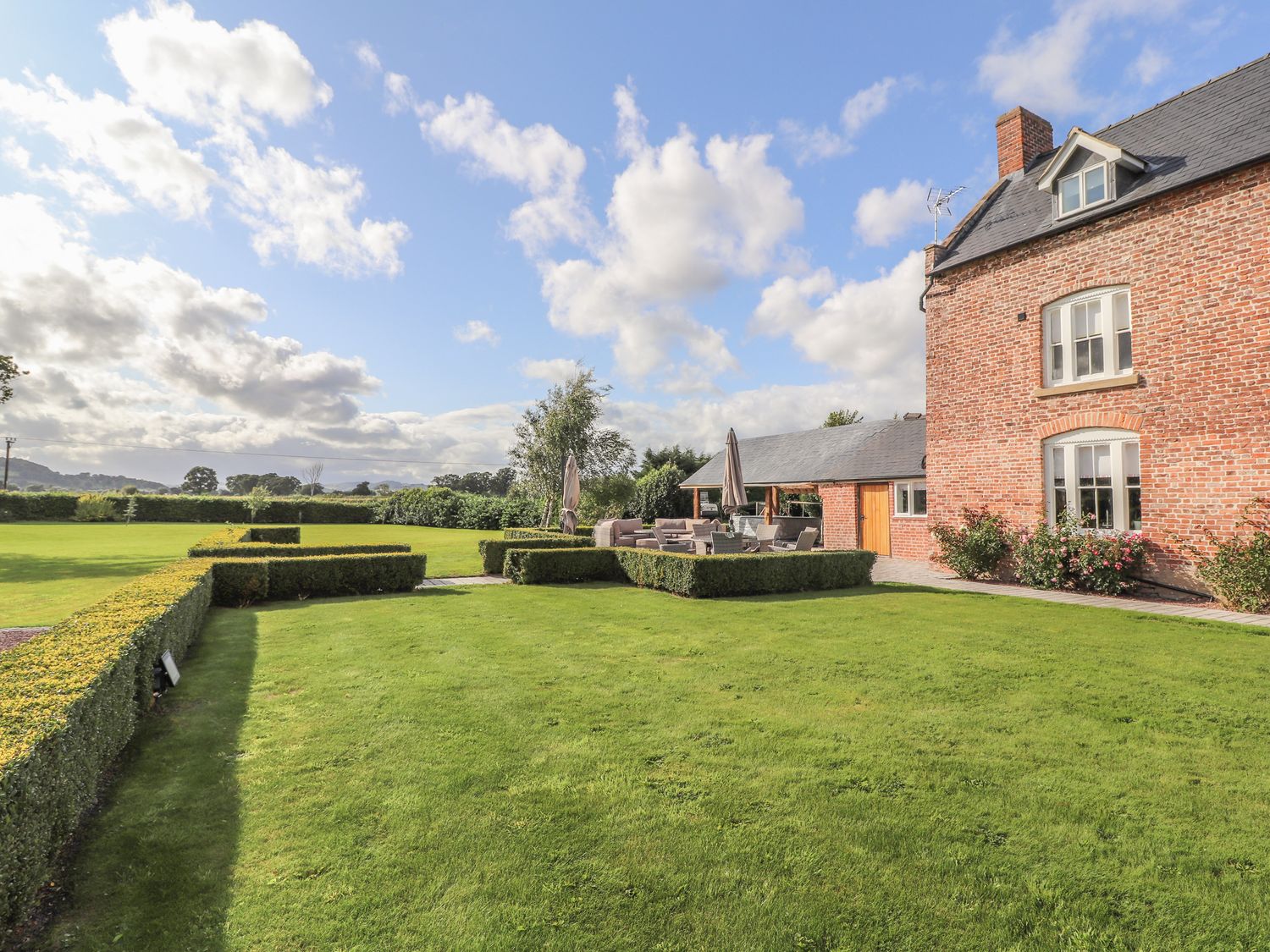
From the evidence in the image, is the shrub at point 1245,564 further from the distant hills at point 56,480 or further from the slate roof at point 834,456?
the distant hills at point 56,480

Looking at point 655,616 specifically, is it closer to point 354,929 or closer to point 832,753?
point 832,753

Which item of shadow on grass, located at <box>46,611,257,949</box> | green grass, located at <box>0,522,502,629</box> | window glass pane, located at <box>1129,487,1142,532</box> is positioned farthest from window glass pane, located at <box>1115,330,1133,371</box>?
shadow on grass, located at <box>46,611,257,949</box>

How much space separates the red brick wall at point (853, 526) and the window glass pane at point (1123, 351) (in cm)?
698

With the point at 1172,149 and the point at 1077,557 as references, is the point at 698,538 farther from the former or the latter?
the point at 1172,149

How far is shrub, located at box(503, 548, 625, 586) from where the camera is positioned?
12969mm

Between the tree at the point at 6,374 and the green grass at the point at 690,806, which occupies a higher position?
the tree at the point at 6,374

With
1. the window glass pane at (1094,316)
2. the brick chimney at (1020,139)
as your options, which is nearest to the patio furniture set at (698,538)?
the window glass pane at (1094,316)

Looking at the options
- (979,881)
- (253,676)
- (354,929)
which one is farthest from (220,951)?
(253,676)

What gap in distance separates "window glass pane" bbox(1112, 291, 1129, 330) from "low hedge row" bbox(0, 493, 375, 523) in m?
42.8

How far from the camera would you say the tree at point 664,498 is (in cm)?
3494

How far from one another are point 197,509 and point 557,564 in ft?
139

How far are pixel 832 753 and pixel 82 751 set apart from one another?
4.58 m

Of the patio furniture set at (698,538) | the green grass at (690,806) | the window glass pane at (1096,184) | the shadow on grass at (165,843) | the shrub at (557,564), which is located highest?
the window glass pane at (1096,184)

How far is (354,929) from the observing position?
2604 millimetres
